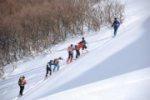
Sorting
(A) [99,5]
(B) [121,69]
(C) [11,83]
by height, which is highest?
(A) [99,5]

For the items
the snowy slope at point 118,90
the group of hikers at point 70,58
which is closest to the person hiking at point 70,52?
the group of hikers at point 70,58

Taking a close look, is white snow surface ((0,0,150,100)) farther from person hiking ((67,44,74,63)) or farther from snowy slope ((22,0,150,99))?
person hiking ((67,44,74,63))

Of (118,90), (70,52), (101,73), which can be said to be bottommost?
(101,73)

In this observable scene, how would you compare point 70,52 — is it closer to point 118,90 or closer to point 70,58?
point 70,58

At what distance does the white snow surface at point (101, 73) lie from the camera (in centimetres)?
1595

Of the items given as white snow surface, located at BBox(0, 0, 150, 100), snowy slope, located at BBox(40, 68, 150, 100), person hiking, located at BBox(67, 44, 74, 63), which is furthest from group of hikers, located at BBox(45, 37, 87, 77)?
snowy slope, located at BBox(40, 68, 150, 100)

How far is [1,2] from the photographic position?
47.8 m

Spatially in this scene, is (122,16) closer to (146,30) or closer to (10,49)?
(146,30)

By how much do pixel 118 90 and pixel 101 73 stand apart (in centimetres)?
467

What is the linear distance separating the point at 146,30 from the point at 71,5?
49.0 ft

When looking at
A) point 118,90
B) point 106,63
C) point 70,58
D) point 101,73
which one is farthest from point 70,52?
point 118,90

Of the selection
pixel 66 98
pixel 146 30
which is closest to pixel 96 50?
pixel 146 30

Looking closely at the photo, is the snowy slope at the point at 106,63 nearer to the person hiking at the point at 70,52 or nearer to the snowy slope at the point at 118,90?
the person hiking at the point at 70,52

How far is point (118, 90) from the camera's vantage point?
51.4 ft
